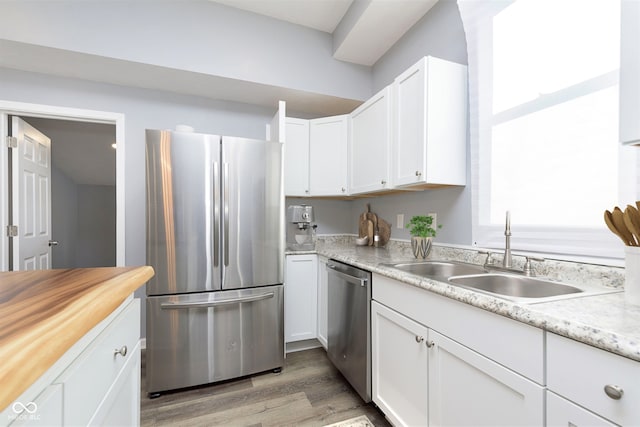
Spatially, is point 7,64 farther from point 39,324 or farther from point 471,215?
point 471,215

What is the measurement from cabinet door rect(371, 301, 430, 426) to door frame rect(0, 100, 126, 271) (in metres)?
2.22

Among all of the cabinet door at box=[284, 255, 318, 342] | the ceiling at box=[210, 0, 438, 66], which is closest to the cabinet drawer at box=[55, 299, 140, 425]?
the cabinet door at box=[284, 255, 318, 342]

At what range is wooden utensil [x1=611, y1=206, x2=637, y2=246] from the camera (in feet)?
2.73

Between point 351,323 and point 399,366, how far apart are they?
0.46 m

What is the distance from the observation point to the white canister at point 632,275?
2.61ft

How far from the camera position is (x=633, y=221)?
82 centimetres

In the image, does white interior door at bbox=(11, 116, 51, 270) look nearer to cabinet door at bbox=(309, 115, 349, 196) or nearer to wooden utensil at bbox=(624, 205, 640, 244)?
cabinet door at bbox=(309, 115, 349, 196)

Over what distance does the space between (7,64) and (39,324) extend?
2.87 meters

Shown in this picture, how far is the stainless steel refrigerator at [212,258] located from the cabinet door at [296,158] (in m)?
0.56

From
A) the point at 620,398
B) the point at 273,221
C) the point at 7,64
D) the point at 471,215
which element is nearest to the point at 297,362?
the point at 273,221

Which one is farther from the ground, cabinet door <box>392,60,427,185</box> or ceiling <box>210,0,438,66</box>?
ceiling <box>210,0,438,66</box>

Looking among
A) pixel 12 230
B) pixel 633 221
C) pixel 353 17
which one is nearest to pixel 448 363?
pixel 633 221

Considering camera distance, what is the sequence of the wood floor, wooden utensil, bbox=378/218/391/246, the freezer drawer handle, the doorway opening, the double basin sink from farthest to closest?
the doorway opening → wooden utensil, bbox=378/218/391/246 → the freezer drawer handle → the wood floor → the double basin sink

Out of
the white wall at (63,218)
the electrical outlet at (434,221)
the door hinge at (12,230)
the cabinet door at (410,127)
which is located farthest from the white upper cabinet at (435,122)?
the white wall at (63,218)
